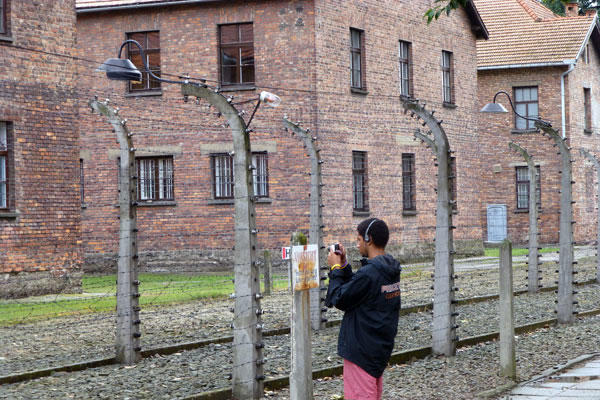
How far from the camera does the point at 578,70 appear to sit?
4484 centimetres

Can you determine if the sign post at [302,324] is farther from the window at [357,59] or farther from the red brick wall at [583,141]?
the red brick wall at [583,141]

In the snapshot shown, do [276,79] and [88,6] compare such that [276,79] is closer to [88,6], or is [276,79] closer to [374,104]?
[374,104]

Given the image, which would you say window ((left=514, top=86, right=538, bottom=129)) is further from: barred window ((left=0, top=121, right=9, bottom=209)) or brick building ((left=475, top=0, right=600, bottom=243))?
barred window ((left=0, top=121, right=9, bottom=209))

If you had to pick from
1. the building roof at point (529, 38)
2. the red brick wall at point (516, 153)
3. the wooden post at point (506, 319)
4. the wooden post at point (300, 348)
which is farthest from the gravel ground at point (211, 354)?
the building roof at point (529, 38)

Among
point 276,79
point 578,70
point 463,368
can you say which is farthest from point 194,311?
point 578,70

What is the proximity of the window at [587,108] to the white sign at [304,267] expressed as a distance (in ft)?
130

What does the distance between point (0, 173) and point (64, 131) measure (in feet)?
5.53

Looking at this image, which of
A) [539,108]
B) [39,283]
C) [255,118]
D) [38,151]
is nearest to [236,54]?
[255,118]

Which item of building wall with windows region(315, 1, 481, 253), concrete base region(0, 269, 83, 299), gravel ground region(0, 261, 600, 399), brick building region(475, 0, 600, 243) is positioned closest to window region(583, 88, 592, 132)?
brick building region(475, 0, 600, 243)

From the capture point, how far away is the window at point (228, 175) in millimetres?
29278

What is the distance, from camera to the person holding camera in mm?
6762

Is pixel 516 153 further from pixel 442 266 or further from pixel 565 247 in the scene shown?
pixel 442 266

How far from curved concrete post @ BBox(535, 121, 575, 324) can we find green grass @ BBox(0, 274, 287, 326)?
21.5 feet

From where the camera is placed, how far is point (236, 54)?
97.2 feet
